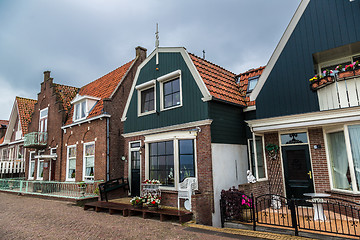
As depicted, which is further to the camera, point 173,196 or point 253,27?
point 253,27

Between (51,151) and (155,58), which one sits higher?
(155,58)

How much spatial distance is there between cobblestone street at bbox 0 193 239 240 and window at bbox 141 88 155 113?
17.8 feet

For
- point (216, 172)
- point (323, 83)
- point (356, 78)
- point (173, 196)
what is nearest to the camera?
point (356, 78)

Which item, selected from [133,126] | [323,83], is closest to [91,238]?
[133,126]

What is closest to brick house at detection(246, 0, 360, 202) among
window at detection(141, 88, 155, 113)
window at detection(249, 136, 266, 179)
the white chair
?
window at detection(249, 136, 266, 179)

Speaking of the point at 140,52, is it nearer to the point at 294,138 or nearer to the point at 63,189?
the point at 63,189

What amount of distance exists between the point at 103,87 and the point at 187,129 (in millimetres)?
10281

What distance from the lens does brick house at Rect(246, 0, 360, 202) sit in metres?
7.91

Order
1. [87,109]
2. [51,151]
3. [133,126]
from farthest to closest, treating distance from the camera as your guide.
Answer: [51,151] → [87,109] → [133,126]

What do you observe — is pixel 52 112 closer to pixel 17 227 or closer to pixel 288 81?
pixel 17 227

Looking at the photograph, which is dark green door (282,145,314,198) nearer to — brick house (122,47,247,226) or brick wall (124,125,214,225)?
brick house (122,47,247,226)

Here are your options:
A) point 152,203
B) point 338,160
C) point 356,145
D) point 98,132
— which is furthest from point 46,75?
point 356,145

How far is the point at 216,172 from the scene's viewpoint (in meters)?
9.40

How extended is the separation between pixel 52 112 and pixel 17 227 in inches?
516
